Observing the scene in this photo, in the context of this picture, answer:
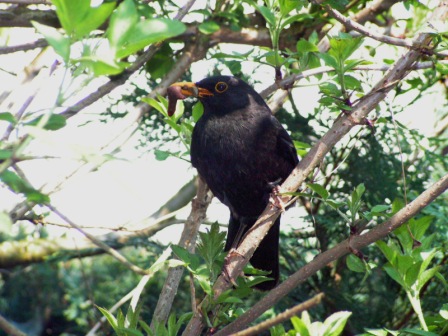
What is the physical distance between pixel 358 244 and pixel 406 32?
84.7 inches

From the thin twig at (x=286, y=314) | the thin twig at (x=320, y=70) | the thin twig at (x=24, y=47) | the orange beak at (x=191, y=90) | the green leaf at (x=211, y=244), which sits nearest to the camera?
the thin twig at (x=286, y=314)

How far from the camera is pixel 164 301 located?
2463 millimetres

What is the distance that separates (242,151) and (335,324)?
1.32m

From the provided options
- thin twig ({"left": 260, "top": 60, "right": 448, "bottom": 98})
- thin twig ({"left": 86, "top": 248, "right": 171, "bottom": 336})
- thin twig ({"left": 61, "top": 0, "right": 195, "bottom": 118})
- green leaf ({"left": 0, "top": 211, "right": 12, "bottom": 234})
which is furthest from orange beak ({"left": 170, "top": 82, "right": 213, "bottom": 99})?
green leaf ({"left": 0, "top": 211, "right": 12, "bottom": 234})

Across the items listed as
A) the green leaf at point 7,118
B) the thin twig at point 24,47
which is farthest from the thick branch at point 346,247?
the thin twig at point 24,47

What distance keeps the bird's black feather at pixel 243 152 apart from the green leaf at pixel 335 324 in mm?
1132

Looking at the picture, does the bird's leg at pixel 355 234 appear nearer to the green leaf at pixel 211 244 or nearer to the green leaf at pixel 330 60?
the green leaf at pixel 211 244

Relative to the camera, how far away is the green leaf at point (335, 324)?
1.83 m

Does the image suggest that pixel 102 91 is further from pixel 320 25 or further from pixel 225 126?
pixel 320 25

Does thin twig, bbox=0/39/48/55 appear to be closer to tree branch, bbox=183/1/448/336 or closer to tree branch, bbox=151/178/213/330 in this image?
tree branch, bbox=151/178/213/330

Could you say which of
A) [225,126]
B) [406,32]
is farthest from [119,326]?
[406,32]

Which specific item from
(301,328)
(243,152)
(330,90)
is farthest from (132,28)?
(243,152)

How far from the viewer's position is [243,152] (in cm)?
306

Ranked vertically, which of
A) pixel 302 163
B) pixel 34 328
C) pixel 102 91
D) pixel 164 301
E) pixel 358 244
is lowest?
pixel 34 328
